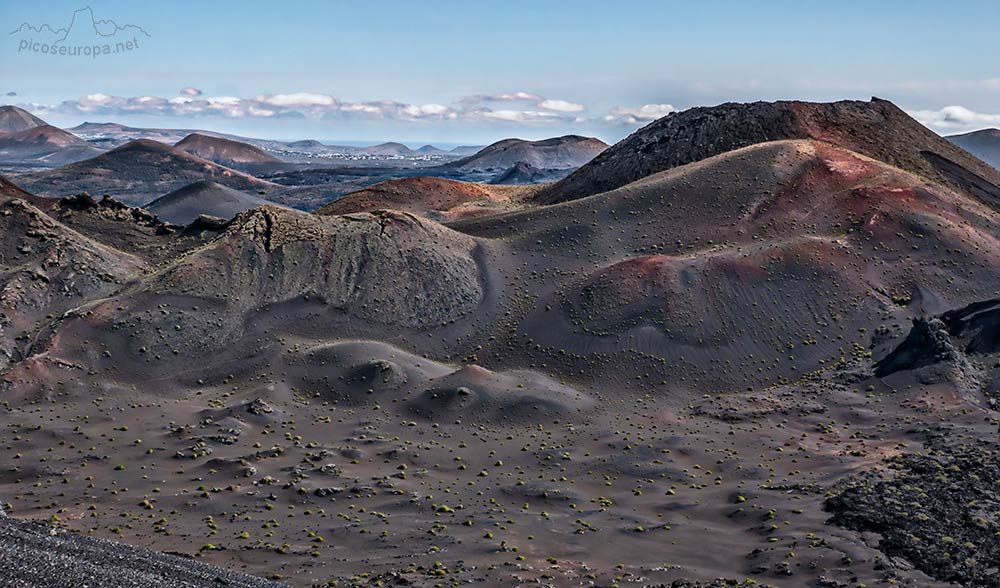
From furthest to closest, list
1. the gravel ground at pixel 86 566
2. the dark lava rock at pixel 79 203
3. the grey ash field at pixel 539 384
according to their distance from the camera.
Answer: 1. the dark lava rock at pixel 79 203
2. the grey ash field at pixel 539 384
3. the gravel ground at pixel 86 566

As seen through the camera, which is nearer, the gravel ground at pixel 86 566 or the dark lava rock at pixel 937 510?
the gravel ground at pixel 86 566

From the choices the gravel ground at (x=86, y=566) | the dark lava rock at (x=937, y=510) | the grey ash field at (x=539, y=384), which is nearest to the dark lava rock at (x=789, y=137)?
the grey ash field at (x=539, y=384)

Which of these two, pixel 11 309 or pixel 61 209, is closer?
pixel 11 309

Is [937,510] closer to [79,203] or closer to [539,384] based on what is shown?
[539,384]

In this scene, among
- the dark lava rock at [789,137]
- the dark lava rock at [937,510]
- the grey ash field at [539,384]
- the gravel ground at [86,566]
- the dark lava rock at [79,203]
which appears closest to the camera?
the gravel ground at [86,566]

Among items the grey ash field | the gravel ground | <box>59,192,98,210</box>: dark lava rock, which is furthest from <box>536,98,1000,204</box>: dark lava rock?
the gravel ground

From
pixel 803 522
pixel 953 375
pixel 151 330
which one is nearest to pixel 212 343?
pixel 151 330

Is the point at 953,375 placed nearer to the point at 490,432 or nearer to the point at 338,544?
the point at 490,432

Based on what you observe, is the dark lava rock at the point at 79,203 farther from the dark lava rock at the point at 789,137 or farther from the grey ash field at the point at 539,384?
the dark lava rock at the point at 789,137
